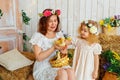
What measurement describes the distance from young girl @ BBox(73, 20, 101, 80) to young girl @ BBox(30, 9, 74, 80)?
0.73ft

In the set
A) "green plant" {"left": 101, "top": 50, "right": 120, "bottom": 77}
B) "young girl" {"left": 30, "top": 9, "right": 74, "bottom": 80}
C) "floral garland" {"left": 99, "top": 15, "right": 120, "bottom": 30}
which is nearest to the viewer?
"young girl" {"left": 30, "top": 9, "right": 74, "bottom": 80}

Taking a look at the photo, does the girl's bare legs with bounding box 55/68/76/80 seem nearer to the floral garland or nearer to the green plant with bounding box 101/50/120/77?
the green plant with bounding box 101/50/120/77

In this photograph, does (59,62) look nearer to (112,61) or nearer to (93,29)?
(93,29)

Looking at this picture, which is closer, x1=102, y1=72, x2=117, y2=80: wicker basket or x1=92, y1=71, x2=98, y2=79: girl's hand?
x1=92, y1=71, x2=98, y2=79: girl's hand

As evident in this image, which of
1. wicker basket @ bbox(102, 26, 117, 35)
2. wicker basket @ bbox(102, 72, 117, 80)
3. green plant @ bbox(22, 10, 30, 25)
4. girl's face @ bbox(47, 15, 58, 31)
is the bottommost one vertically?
wicker basket @ bbox(102, 72, 117, 80)

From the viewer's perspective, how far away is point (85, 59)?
8.85 ft

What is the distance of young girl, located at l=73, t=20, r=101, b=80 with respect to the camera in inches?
104

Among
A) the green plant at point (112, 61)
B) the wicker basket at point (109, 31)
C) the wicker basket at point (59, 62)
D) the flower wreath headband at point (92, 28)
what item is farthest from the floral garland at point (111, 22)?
the wicker basket at point (59, 62)

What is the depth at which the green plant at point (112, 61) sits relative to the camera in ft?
9.21

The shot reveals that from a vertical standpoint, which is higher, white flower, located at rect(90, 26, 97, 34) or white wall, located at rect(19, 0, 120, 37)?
white wall, located at rect(19, 0, 120, 37)

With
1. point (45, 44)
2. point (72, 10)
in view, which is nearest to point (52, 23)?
point (45, 44)

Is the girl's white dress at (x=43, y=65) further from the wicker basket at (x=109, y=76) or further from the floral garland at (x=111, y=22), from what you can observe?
the floral garland at (x=111, y=22)

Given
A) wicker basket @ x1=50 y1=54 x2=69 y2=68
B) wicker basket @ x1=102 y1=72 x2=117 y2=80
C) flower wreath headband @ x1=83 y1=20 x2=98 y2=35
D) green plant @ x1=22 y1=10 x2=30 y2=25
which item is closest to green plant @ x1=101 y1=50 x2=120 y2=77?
wicker basket @ x1=102 y1=72 x2=117 y2=80

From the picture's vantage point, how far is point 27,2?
11.0 feet
